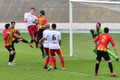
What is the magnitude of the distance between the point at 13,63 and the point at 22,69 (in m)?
1.61

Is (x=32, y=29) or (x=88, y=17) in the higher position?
(x=88, y=17)

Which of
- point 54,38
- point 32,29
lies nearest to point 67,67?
point 54,38

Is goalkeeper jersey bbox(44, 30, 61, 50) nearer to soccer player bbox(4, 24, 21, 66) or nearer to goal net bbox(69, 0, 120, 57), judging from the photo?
soccer player bbox(4, 24, 21, 66)

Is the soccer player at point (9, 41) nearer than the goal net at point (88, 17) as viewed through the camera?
Yes

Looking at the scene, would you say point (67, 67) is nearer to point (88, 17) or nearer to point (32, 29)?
point (32, 29)

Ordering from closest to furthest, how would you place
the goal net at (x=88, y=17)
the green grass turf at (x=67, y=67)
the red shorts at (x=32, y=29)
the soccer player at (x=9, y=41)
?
the green grass turf at (x=67, y=67)
the soccer player at (x=9, y=41)
the goal net at (x=88, y=17)
the red shorts at (x=32, y=29)

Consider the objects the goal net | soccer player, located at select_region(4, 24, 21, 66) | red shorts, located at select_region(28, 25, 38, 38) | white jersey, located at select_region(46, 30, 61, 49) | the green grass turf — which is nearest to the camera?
the green grass turf

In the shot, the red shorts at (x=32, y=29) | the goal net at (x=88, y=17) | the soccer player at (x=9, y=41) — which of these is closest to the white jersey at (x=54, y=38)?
the soccer player at (x=9, y=41)

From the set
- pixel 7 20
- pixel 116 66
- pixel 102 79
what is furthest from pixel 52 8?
pixel 102 79

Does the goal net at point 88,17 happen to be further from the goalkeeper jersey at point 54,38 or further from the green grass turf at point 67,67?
the goalkeeper jersey at point 54,38

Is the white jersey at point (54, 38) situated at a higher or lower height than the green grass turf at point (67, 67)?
higher

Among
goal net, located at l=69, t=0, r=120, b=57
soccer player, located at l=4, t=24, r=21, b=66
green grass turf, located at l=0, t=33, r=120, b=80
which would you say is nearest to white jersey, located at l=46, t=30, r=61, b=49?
green grass turf, located at l=0, t=33, r=120, b=80

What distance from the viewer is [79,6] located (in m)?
19.6

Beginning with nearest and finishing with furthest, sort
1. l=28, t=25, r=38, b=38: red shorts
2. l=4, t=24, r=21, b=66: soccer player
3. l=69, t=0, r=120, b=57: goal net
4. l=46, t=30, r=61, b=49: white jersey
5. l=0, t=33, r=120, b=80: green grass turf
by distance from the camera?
1. l=0, t=33, r=120, b=80: green grass turf
2. l=46, t=30, r=61, b=49: white jersey
3. l=4, t=24, r=21, b=66: soccer player
4. l=69, t=0, r=120, b=57: goal net
5. l=28, t=25, r=38, b=38: red shorts
